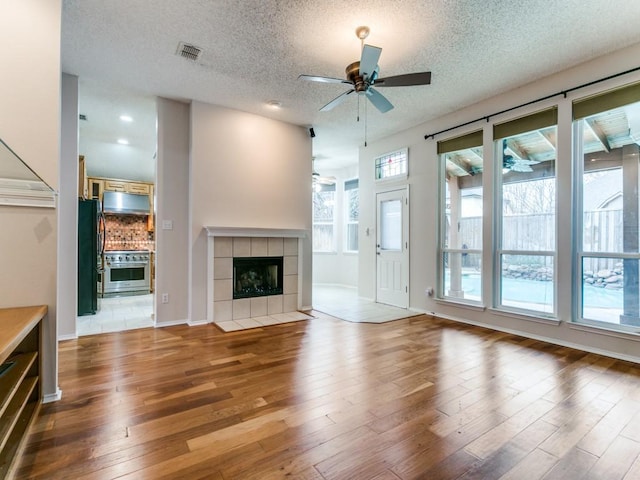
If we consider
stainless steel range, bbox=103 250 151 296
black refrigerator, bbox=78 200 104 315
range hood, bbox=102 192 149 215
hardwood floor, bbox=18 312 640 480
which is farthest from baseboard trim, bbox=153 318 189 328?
range hood, bbox=102 192 149 215

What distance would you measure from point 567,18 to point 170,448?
4.19m

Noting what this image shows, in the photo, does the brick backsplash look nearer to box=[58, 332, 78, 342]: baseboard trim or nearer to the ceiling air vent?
box=[58, 332, 78, 342]: baseboard trim

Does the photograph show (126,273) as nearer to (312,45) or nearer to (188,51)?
(188,51)

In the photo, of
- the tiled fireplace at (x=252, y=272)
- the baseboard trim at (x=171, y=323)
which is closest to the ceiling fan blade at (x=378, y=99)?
the tiled fireplace at (x=252, y=272)

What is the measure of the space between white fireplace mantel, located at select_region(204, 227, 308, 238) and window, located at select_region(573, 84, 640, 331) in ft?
11.5

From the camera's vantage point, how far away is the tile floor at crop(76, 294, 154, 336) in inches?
155

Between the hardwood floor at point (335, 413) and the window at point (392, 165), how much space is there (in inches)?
121

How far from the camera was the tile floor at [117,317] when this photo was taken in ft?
12.9

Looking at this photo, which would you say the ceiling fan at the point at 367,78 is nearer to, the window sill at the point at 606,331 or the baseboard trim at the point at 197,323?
the window sill at the point at 606,331

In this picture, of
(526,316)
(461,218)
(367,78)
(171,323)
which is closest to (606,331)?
(526,316)

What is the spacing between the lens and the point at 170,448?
166 cm

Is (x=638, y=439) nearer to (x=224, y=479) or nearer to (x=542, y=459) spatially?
(x=542, y=459)

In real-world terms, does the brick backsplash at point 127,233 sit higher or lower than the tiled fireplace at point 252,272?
higher

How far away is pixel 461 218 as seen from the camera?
15.0ft
